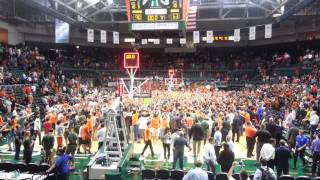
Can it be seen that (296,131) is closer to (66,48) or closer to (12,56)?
(12,56)

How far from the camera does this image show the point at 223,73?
4472 centimetres

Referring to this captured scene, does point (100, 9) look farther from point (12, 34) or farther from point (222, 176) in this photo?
point (222, 176)

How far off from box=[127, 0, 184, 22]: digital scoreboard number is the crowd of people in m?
4.94

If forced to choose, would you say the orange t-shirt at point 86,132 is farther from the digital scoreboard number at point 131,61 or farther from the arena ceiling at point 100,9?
the arena ceiling at point 100,9

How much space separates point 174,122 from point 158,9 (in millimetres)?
7151

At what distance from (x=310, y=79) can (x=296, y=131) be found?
1523cm

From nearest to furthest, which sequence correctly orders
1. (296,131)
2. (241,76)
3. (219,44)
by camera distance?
(296,131), (241,76), (219,44)

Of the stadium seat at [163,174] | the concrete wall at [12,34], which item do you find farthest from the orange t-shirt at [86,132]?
the concrete wall at [12,34]

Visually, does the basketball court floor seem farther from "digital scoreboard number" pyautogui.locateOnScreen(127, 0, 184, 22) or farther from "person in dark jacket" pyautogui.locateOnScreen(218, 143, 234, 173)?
"digital scoreboard number" pyautogui.locateOnScreen(127, 0, 184, 22)

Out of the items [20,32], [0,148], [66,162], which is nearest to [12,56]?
[20,32]

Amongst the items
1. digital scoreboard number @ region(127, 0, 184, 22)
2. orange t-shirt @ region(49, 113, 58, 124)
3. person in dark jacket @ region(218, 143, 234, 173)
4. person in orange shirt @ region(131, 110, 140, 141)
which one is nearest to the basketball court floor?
person in orange shirt @ region(131, 110, 140, 141)

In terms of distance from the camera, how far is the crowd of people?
12234 millimetres

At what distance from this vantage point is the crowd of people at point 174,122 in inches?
482

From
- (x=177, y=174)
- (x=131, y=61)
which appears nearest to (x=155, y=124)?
(x=131, y=61)
